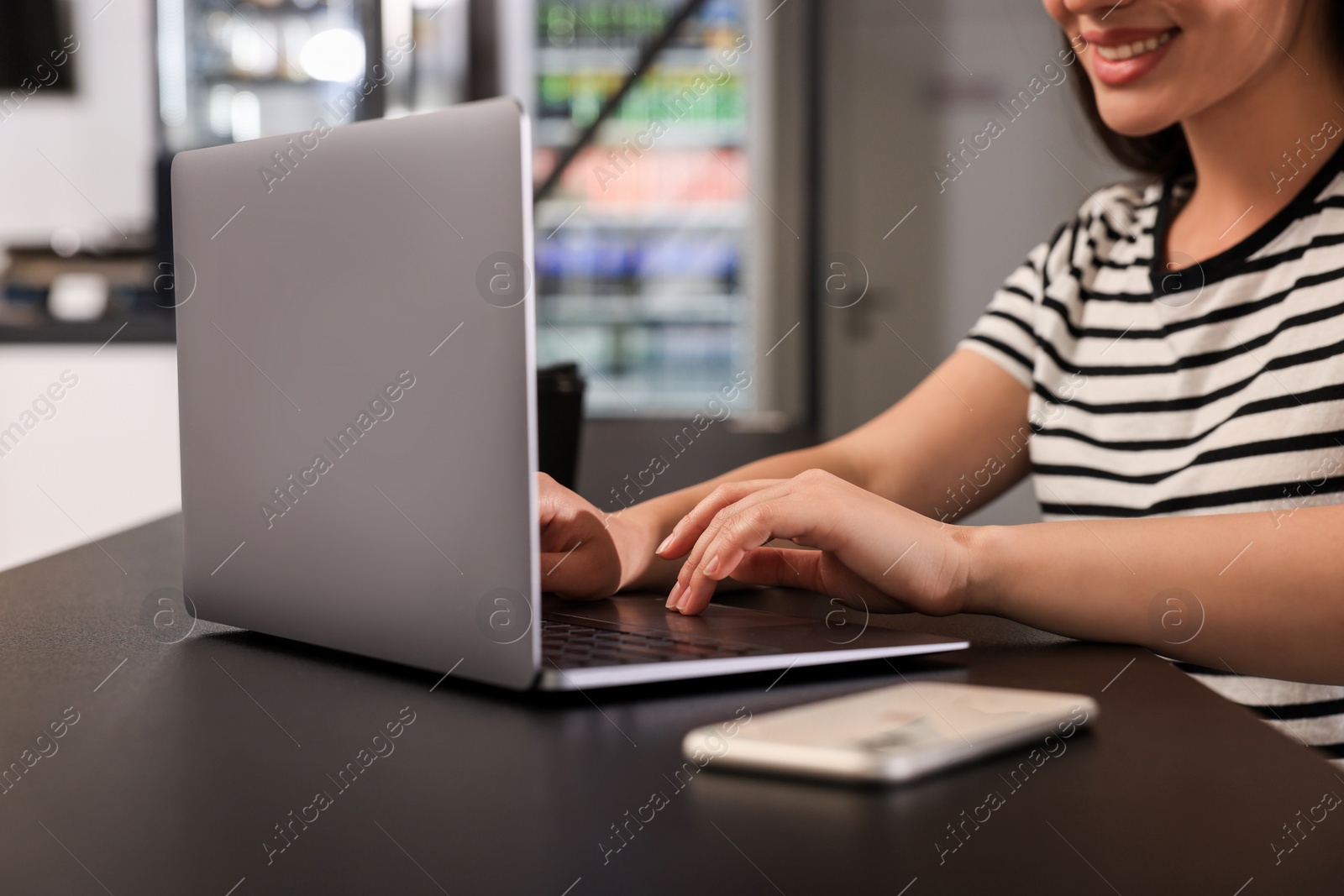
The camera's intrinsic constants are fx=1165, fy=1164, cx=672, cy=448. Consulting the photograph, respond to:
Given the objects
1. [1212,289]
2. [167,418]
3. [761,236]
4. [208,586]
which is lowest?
[167,418]

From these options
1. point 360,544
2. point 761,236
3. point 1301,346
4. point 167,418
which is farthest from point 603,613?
point 761,236

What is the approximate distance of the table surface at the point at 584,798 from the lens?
1.06 feet

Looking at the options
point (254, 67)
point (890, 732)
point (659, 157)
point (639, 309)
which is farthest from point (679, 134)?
point (890, 732)

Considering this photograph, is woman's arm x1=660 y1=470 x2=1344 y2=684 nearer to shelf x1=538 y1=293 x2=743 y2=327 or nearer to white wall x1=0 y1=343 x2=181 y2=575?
white wall x1=0 y1=343 x2=181 y2=575

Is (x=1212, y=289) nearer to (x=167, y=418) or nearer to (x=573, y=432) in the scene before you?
(x=573, y=432)

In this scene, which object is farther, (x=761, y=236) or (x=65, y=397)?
(x=761, y=236)

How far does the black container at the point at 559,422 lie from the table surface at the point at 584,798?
389 mm

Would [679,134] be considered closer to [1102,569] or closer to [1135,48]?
[1135,48]

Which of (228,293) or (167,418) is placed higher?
(228,293)

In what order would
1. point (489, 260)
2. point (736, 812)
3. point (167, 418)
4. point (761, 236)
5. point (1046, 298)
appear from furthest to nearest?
1. point (761, 236)
2. point (167, 418)
3. point (1046, 298)
4. point (489, 260)
5. point (736, 812)

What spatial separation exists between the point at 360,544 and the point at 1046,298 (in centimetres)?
76

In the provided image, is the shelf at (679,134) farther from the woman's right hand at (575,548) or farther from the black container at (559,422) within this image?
the woman's right hand at (575,548)

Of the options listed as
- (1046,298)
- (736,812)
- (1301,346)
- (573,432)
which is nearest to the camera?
(736,812)

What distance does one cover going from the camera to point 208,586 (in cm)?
63
